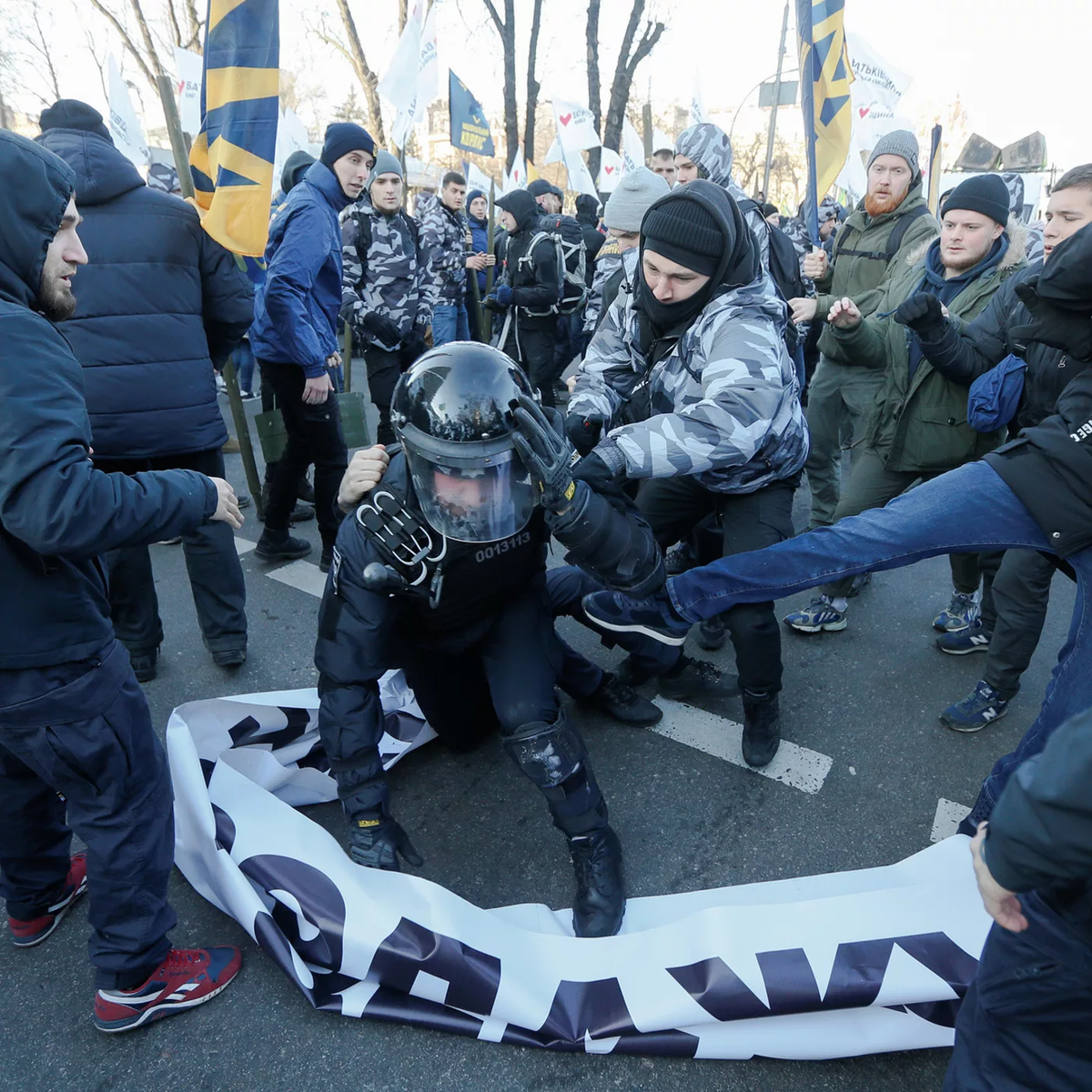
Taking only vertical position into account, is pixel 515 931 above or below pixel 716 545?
below

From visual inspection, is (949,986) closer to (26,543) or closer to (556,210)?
(26,543)

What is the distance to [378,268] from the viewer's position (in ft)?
16.3

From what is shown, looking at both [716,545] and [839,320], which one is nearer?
[839,320]

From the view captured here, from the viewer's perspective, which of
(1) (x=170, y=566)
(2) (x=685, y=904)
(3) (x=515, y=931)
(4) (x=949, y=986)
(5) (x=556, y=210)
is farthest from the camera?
(5) (x=556, y=210)

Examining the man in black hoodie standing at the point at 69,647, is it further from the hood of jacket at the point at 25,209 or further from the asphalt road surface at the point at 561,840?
the asphalt road surface at the point at 561,840

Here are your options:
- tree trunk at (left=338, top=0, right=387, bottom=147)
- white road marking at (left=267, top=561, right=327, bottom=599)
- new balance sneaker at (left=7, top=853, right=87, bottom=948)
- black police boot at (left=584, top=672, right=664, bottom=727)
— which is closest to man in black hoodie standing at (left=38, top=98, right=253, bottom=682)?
white road marking at (left=267, top=561, right=327, bottom=599)

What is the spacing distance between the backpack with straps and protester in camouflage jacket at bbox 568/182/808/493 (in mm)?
3667

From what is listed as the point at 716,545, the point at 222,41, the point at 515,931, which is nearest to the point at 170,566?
the point at 222,41

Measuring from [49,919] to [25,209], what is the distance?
1711 millimetres

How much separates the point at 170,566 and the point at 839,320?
349cm

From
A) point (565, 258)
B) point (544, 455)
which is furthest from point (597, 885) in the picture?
point (565, 258)

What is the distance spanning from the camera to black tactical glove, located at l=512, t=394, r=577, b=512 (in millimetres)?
1674

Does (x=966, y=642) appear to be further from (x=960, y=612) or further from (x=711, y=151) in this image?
(x=711, y=151)

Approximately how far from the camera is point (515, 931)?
1889 mm
